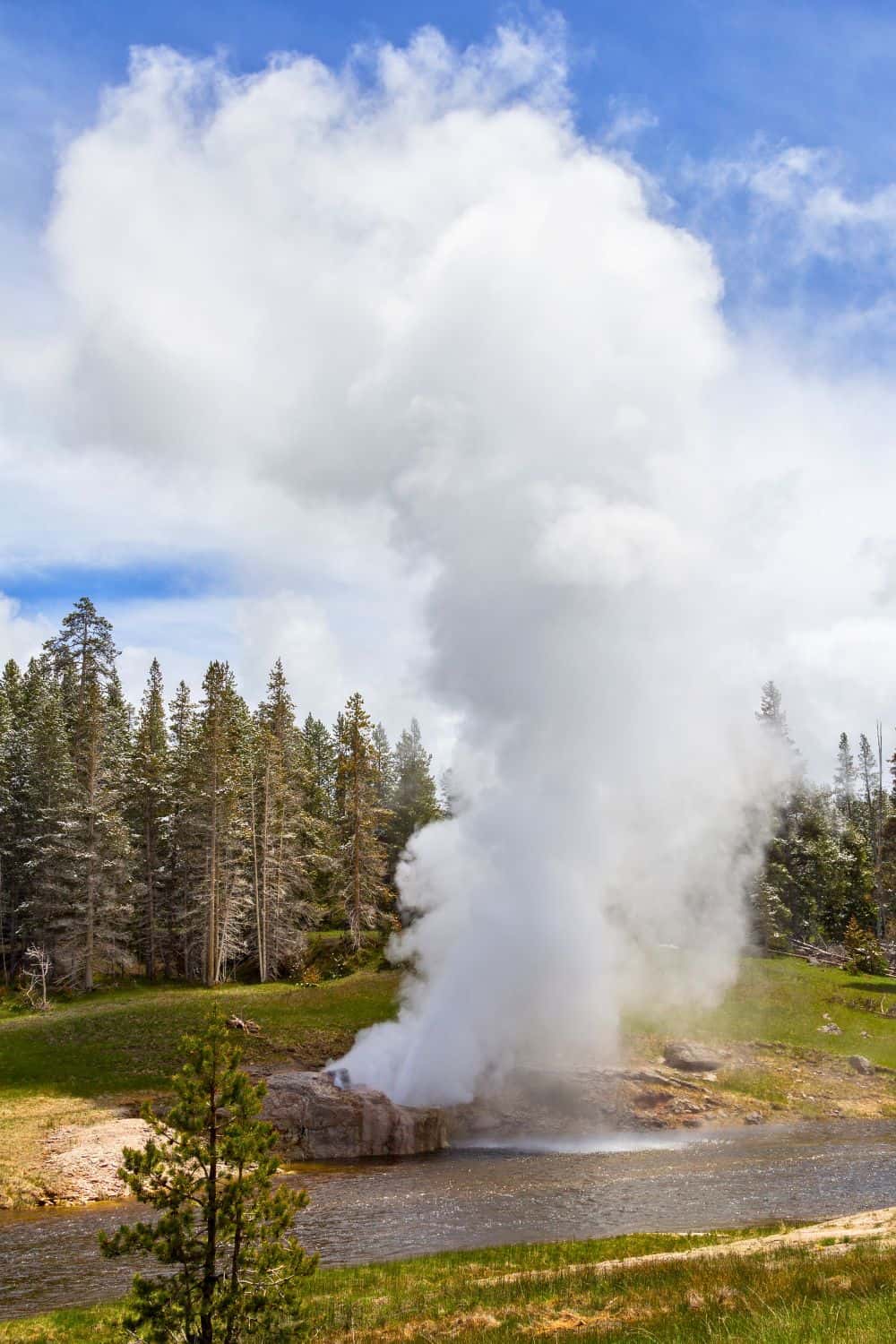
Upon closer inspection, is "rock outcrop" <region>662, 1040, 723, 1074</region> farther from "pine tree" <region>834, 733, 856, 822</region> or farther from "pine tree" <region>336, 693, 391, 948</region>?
"pine tree" <region>834, 733, 856, 822</region>

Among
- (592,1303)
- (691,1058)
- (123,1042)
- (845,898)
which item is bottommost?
(691,1058)

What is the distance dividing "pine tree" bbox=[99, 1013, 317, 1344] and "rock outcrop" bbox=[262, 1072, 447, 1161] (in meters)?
27.5

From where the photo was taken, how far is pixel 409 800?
8269 centimetres

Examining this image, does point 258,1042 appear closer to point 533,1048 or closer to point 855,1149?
point 533,1048

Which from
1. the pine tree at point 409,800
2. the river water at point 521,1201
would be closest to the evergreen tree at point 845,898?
the pine tree at point 409,800

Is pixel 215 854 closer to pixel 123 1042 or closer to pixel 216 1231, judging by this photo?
pixel 123 1042

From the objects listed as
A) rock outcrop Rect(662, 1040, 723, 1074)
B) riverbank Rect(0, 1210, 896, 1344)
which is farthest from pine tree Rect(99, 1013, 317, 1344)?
rock outcrop Rect(662, 1040, 723, 1074)

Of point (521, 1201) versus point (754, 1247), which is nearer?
point (754, 1247)

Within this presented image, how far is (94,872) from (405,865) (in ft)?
85.0

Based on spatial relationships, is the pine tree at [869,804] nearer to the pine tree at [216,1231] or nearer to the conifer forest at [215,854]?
the conifer forest at [215,854]

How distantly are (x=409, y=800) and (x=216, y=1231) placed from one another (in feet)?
232

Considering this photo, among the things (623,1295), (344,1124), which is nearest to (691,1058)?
(344,1124)

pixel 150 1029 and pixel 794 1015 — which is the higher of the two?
pixel 150 1029

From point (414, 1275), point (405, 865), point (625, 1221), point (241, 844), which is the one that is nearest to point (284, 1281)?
point (414, 1275)
